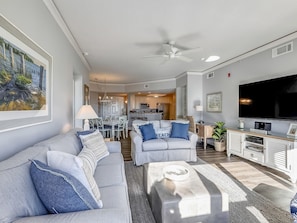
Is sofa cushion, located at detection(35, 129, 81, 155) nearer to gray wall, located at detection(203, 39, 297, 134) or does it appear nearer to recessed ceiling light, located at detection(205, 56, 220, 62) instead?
gray wall, located at detection(203, 39, 297, 134)

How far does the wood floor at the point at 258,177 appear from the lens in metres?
2.43

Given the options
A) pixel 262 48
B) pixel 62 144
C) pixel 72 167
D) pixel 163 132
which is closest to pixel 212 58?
pixel 262 48

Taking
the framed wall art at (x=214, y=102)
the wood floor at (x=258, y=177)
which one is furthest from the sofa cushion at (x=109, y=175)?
the framed wall art at (x=214, y=102)

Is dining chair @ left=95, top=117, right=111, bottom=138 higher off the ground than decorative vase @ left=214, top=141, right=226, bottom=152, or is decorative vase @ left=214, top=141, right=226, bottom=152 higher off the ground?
dining chair @ left=95, top=117, right=111, bottom=138

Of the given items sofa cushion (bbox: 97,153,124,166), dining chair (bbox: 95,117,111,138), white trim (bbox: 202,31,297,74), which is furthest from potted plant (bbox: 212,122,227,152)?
dining chair (bbox: 95,117,111,138)

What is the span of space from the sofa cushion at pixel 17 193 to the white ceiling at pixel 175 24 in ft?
7.00

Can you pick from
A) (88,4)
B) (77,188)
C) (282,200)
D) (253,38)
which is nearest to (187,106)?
(253,38)

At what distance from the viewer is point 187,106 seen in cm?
641

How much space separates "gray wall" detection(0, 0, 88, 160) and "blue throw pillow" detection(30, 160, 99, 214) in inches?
26.7

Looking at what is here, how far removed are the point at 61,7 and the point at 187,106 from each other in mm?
4981

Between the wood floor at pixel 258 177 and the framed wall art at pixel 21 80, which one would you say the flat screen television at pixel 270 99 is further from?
the framed wall art at pixel 21 80

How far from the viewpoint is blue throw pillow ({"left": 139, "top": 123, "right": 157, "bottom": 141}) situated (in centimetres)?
398

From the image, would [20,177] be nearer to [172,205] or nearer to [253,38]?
[172,205]

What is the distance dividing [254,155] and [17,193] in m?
4.10
